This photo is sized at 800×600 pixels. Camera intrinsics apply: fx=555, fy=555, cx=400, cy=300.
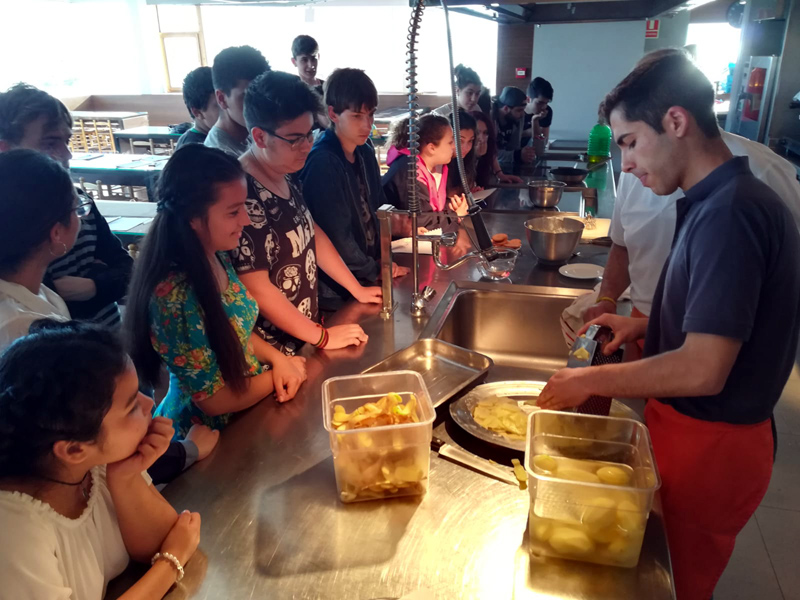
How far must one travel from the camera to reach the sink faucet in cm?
154

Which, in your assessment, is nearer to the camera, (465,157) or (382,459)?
(382,459)

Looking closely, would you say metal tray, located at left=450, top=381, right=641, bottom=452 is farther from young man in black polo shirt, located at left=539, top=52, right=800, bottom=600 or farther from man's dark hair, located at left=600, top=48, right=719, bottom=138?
man's dark hair, located at left=600, top=48, right=719, bottom=138

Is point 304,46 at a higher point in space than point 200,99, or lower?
higher

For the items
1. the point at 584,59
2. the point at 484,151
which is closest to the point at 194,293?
the point at 484,151

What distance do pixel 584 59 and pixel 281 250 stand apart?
17.8 ft

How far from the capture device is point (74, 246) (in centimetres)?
204

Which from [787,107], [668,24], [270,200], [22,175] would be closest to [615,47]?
[668,24]

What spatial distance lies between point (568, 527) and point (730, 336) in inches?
16.4

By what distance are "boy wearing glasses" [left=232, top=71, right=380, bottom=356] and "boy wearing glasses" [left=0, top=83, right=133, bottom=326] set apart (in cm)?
71

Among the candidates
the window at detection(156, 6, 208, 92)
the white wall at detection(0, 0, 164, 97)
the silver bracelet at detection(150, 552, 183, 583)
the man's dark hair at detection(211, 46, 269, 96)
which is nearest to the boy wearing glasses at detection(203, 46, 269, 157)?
the man's dark hair at detection(211, 46, 269, 96)

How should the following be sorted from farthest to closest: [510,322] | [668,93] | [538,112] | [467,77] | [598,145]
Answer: [538,112]
[598,145]
[467,77]
[510,322]
[668,93]

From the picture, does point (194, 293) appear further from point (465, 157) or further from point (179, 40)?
point (179, 40)

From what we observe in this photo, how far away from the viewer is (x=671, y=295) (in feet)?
3.52

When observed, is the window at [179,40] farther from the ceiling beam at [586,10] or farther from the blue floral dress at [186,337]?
the blue floral dress at [186,337]
